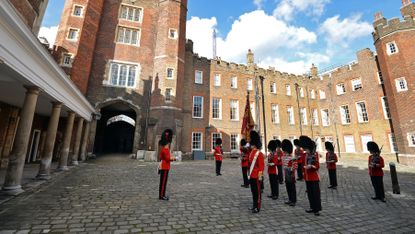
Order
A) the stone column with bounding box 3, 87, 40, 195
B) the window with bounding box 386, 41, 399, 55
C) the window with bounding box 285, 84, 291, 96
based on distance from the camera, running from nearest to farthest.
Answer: the stone column with bounding box 3, 87, 40, 195 → the window with bounding box 386, 41, 399, 55 → the window with bounding box 285, 84, 291, 96

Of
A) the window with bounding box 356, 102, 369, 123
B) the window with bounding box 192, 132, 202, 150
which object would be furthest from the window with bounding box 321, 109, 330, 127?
the window with bounding box 192, 132, 202, 150

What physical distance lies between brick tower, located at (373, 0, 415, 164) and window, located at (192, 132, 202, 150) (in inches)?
782

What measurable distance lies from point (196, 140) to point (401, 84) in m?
21.5

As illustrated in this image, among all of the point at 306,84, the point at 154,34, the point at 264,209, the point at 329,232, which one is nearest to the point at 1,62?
the point at 264,209

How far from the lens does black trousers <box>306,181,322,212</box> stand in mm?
4978

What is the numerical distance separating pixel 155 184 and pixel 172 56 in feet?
50.2

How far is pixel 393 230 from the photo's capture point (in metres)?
4.08

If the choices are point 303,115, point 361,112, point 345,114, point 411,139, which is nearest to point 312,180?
point 411,139

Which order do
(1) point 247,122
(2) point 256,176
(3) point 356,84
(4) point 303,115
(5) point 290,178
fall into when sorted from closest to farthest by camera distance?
(2) point 256,176
(5) point 290,178
(1) point 247,122
(3) point 356,84
(4) point 303,115

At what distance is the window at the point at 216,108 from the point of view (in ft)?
76.7

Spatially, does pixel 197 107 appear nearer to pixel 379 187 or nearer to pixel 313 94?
pixel 379 187

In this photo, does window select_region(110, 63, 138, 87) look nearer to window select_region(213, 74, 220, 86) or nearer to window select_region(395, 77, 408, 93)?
window select_region(213, 74, 220, 86)

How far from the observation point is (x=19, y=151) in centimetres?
596

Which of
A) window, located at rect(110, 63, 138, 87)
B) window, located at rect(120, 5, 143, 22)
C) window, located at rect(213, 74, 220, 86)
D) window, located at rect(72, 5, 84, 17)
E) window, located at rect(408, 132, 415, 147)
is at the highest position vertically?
window, located at rect(120, 5, 143, 22)
